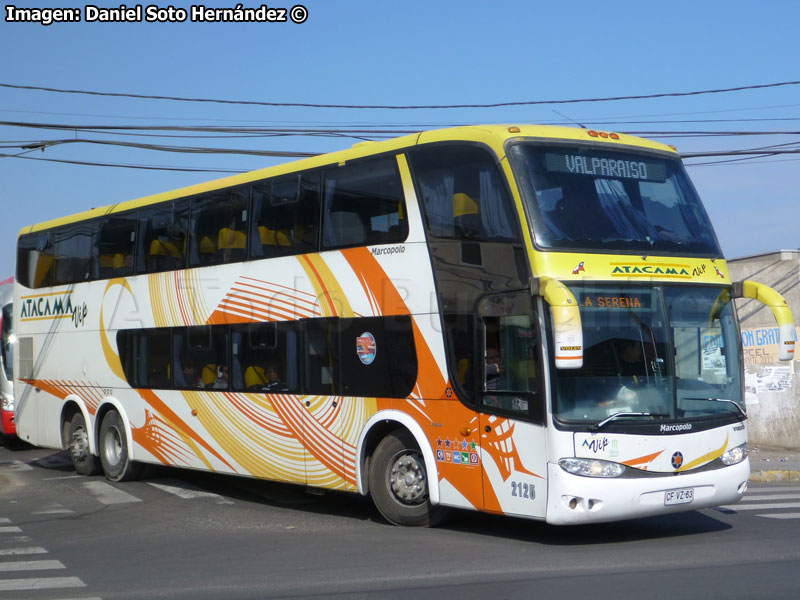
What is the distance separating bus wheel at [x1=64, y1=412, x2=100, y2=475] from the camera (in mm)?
17344

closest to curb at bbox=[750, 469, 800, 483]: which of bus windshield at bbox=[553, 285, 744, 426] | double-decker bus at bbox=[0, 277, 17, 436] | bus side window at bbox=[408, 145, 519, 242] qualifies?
bus windshield at bbox=[553, 285, 744, 426]

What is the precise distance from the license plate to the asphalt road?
0.42 m

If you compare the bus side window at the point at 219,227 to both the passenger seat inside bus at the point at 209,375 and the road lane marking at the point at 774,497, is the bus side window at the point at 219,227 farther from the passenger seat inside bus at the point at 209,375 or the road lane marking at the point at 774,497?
the road lane marking at the point at 774,497

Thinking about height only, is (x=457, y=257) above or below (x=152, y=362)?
above

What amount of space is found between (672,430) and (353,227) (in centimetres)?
431

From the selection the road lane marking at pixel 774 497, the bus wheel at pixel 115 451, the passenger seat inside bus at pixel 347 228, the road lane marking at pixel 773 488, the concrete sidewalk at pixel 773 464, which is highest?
the passenger seat inside bus at pixel 347 228

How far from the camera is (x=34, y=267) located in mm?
18719

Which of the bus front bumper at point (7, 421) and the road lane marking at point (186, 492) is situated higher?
the bus front bumper at point (7, 421)

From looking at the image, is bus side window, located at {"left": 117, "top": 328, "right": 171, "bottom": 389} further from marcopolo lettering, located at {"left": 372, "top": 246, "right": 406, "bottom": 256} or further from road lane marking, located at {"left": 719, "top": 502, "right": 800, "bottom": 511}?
road lane marking, located at {"left": 719, "top": 502, "right": 800, "bottom": 511}

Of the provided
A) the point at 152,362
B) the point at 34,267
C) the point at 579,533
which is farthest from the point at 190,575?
the point at 34,267

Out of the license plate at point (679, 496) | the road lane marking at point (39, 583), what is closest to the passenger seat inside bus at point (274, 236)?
the road lane marking at point (39, 583)

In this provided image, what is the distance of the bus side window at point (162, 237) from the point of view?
1467 centimetres

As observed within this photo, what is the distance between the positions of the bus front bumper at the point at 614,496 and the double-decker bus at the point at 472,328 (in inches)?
0.7

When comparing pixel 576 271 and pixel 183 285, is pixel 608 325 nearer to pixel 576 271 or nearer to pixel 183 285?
pixel 576 271
